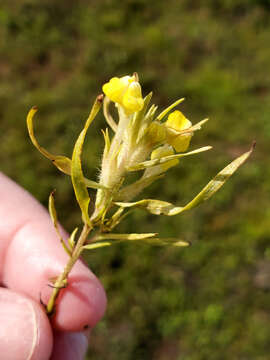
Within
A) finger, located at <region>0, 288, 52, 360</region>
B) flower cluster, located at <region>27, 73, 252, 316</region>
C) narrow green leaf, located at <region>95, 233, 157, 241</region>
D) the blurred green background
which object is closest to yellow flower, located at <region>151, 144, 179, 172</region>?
flower cluster, located at <region>27, 73, 252, 316</region>

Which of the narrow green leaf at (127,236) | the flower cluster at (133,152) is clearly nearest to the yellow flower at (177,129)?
the flower cluster at (133,152)

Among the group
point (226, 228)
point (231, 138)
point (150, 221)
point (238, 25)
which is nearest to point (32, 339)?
point (150, 221)

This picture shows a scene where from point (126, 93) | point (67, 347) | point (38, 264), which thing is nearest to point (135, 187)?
point (126, 93)

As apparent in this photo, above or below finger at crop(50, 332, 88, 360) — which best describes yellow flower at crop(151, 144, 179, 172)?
above

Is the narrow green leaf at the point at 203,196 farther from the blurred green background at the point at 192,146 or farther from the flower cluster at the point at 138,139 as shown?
the blurred green background at the point at 192,146

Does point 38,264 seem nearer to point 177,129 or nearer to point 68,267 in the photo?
point 68,267

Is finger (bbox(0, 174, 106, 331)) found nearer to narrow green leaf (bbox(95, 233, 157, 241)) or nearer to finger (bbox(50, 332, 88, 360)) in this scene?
finger (bbox(50, 332, 88, 360))

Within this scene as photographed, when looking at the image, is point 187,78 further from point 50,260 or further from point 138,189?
point 138,189
